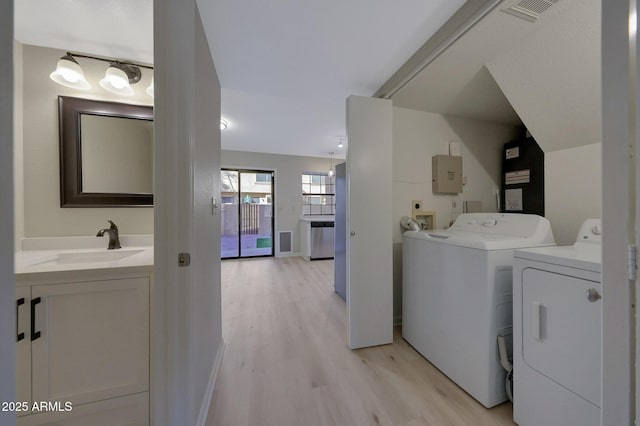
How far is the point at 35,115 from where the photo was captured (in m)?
1.35

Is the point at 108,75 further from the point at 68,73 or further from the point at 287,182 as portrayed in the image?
the point at 287,182

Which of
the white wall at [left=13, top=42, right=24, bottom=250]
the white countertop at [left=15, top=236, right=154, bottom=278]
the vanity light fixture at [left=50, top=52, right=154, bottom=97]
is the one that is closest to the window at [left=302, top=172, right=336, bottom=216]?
the vanity light fixture at [left=50, top=52, right=154, bottom=97]

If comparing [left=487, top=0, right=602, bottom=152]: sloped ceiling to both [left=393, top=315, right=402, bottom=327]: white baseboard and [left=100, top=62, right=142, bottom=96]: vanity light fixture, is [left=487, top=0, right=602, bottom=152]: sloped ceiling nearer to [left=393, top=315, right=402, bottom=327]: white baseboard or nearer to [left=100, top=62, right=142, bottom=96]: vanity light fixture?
[left=393, top=315, right=402, bottom=327]: white baseboard

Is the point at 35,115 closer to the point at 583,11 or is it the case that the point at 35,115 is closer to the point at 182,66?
the point at 182,66

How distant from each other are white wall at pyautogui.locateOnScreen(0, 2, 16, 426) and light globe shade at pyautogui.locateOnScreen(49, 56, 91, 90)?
144cm

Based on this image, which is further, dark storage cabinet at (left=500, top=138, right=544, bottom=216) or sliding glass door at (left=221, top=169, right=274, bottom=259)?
sliding glass door at (left=221, top=169, right=274, bottom=259)

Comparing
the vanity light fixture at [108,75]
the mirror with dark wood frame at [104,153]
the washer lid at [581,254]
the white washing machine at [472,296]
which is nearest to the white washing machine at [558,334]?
the washer lid at [581,254]

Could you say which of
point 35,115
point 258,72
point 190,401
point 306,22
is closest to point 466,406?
point 190,401

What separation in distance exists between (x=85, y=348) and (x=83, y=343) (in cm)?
3

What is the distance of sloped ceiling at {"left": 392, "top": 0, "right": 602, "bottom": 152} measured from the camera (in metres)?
1.25

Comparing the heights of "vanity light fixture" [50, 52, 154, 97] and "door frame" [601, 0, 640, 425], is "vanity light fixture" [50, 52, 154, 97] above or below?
above

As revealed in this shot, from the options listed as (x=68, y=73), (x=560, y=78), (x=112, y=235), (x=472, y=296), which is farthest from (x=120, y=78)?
(x=560, y=78)

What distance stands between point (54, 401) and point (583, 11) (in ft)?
10.4

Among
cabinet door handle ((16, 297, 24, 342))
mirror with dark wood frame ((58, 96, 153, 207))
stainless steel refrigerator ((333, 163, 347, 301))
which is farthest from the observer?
stainless steel refrigerator ((333, 163, 347, 301))
